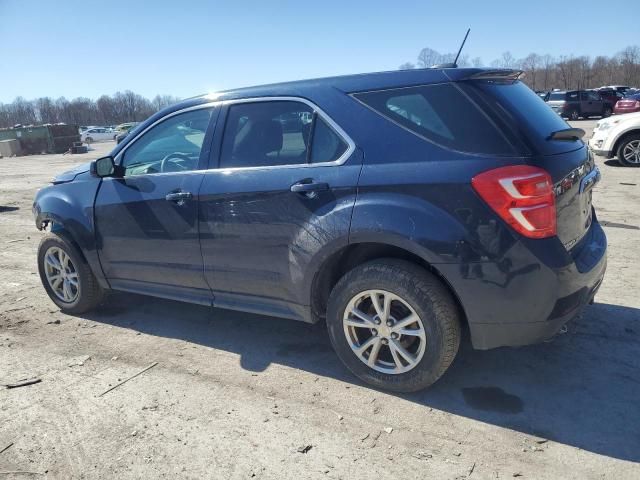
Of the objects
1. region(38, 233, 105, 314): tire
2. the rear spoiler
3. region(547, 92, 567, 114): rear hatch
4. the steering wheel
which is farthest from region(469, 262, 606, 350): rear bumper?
region(547, 92, 567, 114): rear hatch

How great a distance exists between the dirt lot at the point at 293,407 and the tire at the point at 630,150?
836 cm

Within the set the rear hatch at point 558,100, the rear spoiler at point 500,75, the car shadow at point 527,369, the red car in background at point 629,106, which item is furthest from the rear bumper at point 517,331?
the rear hatch at point 558,100

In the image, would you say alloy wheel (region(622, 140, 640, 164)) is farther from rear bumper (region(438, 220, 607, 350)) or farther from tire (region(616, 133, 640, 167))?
rear bumper (region(438, 220, 607, 350))

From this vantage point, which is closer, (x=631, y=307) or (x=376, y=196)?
A: (x=376, y=196)

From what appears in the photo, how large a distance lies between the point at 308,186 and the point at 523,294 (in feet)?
4.51

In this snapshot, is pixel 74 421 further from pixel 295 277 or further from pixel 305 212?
pixel 305 212

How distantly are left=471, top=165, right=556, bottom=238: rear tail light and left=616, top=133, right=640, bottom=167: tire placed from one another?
10507 mm

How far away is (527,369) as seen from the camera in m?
3.25

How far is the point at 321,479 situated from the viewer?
241cm

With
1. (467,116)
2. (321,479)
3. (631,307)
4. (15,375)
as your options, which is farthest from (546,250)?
(15,375)

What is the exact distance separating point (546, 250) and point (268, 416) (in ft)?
5.98

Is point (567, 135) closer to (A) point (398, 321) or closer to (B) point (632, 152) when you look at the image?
(A) point (398, 321)

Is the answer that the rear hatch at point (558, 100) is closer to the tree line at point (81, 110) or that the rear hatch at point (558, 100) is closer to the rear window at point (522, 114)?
the rear window at point (522, 114)

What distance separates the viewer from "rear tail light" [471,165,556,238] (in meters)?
2.53
